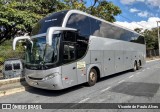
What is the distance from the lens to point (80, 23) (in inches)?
407

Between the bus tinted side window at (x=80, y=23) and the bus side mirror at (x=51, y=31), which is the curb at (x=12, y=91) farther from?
the bus tinted side window at (x=80, y=23)

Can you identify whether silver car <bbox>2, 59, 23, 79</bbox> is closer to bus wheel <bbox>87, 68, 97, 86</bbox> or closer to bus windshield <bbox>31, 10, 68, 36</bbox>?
bus windshield <bbox>31, 10, 68, 36</bbox>

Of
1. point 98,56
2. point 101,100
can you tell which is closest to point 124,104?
point 101,100

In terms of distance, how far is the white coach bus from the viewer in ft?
27.8

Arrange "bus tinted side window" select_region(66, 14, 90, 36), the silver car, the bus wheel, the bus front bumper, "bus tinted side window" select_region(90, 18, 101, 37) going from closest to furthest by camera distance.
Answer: the bus front bumper → "bus tinted side window" select_region(66, 14, 90, 36) → the bus wheel → "bus tinted side window" select_region(90, 18, 101, 37) → the silver car

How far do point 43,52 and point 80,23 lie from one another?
2.73 meters

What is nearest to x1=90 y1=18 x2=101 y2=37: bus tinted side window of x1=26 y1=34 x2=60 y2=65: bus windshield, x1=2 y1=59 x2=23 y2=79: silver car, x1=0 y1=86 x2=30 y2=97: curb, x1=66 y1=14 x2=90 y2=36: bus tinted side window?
x1=66 y1=14 x2=90 y2=36: bus tinted side window

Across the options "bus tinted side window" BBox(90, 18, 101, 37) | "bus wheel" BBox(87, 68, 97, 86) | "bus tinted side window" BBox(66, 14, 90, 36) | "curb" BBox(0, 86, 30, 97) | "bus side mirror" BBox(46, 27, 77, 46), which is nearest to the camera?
"bus side mirror" BBox(46, 27, 77, 46)

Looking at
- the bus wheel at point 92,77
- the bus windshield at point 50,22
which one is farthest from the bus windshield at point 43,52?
the bus wheel at point 92,77

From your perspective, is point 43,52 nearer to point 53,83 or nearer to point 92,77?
point 53,83

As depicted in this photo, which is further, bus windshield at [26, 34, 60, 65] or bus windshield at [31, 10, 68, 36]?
bus windshield at [31, 10, 68, 36]

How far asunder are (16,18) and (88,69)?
30.6 ft

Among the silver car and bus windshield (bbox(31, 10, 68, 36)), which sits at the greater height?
bus windshield (bbox(31, 10, 68, 36))

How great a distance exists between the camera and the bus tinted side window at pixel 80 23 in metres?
9.76
